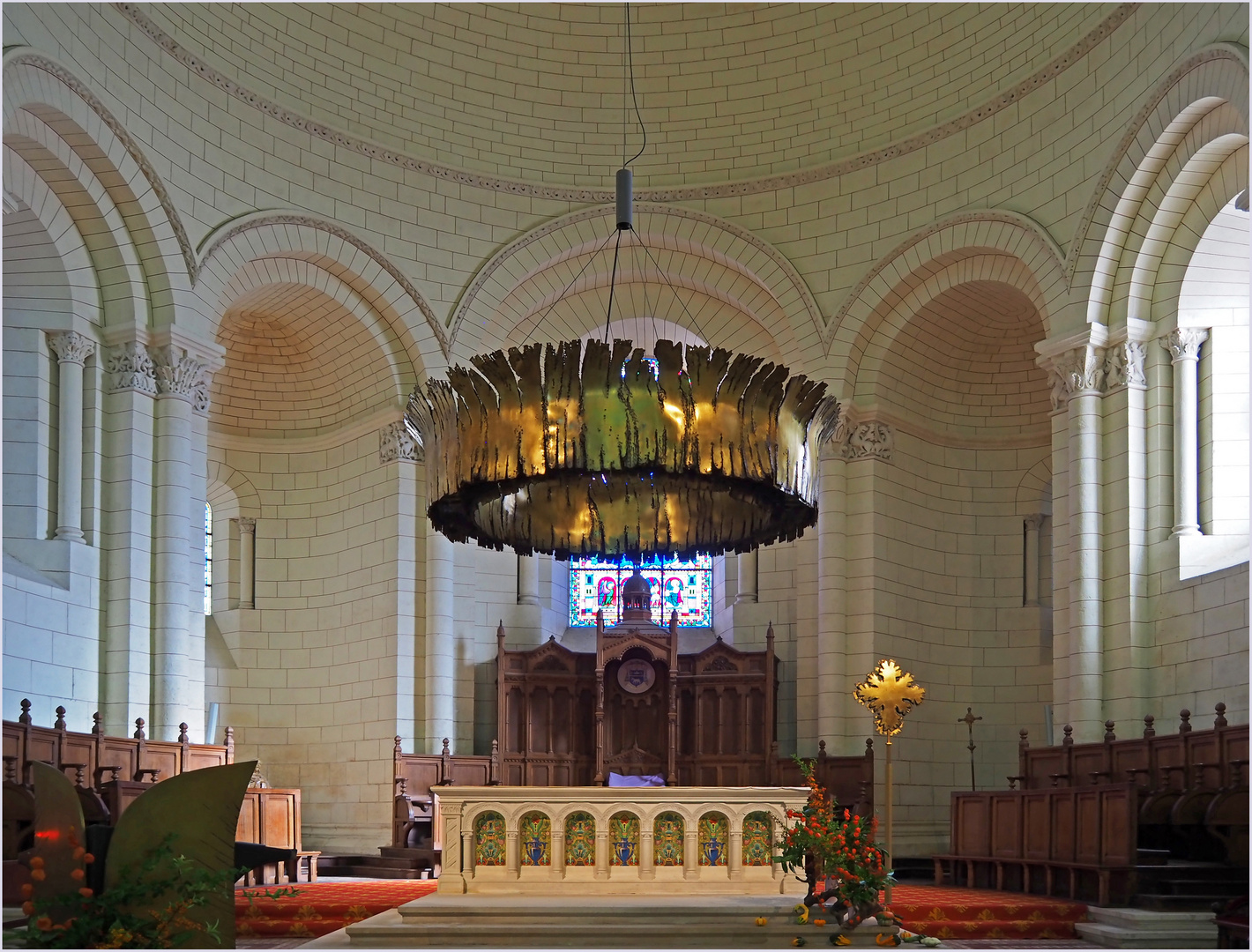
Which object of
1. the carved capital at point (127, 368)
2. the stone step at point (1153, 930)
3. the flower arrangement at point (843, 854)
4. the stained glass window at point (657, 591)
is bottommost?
the stone step at point (1153, 930)

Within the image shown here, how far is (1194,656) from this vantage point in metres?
13.5

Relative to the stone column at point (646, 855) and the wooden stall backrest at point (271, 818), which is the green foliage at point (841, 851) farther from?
the wooden stall backrest at point (271, 818)

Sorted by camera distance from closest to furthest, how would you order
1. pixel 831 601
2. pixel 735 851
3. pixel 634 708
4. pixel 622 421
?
pixel 622 421 → pixel 735 851 → pixel 831 601 → pixel 634 708

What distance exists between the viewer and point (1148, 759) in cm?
1305

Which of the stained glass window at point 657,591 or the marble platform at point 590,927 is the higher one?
the stained glass window at point 657,591

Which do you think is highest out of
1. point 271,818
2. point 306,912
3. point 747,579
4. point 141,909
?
point 747,579

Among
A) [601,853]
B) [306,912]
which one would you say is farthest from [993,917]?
[306,912]

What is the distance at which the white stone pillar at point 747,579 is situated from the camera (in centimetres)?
1875

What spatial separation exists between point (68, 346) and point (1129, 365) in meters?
10.4

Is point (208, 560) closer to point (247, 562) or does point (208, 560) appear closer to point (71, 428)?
point (247, 562)

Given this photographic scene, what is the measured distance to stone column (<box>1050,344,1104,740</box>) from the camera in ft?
46.9

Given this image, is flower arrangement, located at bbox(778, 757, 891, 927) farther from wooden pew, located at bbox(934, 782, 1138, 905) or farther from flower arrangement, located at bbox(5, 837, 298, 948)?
flower arrangement, located at bbox(5, 837, 298, 948)

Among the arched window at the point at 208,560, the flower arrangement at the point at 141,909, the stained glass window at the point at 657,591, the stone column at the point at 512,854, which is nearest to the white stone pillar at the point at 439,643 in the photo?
the stained glass window at the point at 657,591

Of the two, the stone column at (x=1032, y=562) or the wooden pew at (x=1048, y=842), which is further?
the stone column at (x=1032, y=562)
